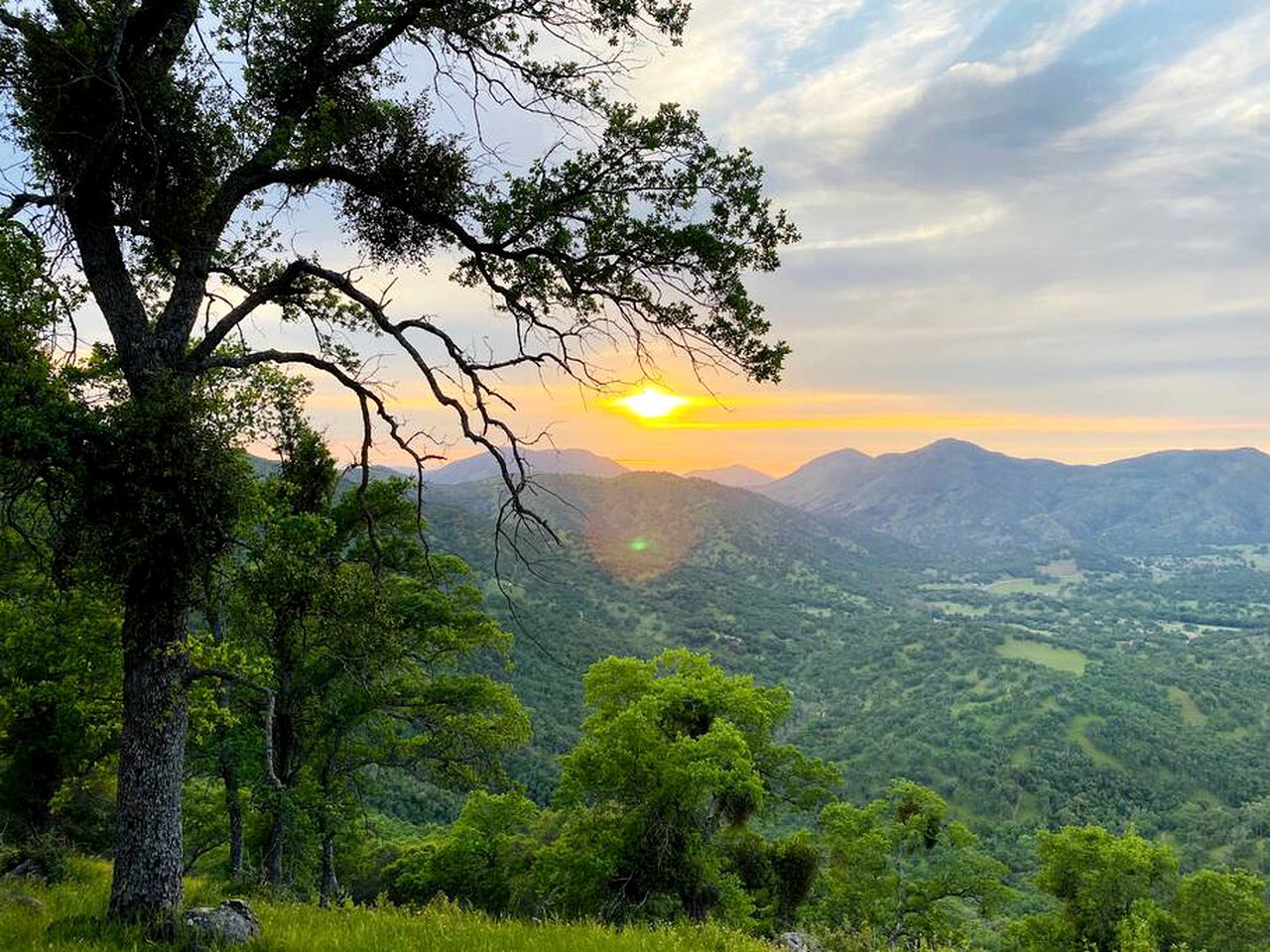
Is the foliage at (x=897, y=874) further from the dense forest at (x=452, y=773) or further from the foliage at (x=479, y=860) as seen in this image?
the foliage at (x=479, y=860)

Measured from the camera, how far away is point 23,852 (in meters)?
13.3

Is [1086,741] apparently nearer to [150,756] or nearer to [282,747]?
[282,747]

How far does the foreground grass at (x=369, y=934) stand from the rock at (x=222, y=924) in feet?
0.74

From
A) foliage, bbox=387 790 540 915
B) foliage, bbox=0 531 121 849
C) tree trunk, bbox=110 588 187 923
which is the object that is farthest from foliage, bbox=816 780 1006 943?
tree trunk, bbox=110 588 187 923

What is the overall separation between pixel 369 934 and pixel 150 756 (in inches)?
125

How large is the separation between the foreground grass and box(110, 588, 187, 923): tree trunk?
480 millimetres

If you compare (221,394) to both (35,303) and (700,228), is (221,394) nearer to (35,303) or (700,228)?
(35,303)

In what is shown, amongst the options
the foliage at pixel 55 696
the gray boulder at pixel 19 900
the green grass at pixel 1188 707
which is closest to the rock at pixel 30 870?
the foliage at pixel 55 696

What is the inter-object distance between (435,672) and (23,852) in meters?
12.0

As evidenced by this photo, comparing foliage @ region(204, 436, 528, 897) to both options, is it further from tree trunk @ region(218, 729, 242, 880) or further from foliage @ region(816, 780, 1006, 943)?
foliage @ region(816, 780, 1006, 943)

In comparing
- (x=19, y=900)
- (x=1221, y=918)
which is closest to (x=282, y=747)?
(x=19, y=900)

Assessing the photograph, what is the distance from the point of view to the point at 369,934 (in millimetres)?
7367

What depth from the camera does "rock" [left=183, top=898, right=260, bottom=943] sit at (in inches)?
280

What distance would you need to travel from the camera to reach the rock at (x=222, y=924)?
7.12 meters
